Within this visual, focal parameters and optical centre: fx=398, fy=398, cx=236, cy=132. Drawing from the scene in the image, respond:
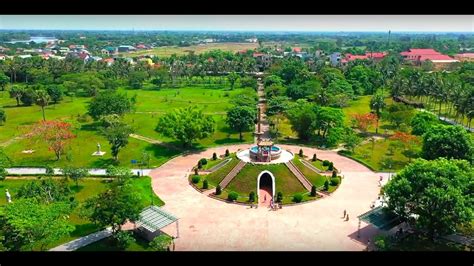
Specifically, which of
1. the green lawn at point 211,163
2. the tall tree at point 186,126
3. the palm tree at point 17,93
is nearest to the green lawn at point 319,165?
the green lawn at point 211,163

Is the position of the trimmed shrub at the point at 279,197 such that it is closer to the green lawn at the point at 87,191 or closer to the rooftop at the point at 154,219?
the rooftop at the point at 154,219

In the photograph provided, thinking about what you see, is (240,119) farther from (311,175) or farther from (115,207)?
(115,207)

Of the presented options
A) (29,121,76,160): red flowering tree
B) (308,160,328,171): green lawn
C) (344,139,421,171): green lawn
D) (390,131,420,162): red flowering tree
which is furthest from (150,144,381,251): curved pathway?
(29,121,76,160): red flowering tree

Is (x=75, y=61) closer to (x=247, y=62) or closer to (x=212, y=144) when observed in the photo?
(x=247, y=62)

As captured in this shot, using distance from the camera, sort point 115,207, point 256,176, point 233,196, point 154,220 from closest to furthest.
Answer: point 115,207
point 154,220
point 233,196
point 256,176

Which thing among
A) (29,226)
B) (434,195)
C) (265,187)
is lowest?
(265,187)

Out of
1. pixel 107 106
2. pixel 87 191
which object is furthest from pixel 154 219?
pixel 107 106
